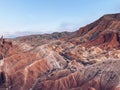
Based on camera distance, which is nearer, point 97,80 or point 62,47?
point 97,80

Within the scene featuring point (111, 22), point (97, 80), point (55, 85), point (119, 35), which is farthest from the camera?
A: point (111, 22)

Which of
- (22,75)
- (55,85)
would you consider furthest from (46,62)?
(55,85)

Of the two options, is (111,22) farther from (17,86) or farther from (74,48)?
(17,86)

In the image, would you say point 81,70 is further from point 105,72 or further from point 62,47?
point 62,47

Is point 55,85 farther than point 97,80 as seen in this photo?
Yes

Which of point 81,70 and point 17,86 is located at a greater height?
point 81,70

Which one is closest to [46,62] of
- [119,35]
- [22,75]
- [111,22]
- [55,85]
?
[22,75]

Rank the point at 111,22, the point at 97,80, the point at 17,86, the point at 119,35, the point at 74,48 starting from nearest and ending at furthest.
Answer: the point at 97,80, the point at 17,86, the point at 74,48, the point at 119,35, the point at 111,22

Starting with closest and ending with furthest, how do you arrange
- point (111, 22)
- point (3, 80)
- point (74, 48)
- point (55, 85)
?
point (55, 85), point (3, 80), point (74, 48), point (111, 22)

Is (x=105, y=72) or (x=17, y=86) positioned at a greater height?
(x=105, y=72)
